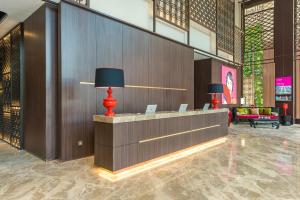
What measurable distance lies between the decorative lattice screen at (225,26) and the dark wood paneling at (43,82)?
25.3 feet

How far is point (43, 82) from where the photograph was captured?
4113 millimetres

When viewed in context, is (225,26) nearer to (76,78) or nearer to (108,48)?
(108,48)

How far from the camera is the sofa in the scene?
9.25 meters

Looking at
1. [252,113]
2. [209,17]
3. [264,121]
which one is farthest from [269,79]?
[209,17]

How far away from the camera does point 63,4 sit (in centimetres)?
404

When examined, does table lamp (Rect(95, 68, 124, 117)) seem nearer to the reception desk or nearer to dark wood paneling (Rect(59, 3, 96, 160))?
the reception desk

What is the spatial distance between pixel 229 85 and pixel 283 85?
2.53 m

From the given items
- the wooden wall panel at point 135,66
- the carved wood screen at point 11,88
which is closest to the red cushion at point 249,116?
the wooden wall panel at point 135,66

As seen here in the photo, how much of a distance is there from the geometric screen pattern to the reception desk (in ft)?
28.0

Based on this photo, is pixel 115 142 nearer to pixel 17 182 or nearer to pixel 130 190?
pixel 130 190

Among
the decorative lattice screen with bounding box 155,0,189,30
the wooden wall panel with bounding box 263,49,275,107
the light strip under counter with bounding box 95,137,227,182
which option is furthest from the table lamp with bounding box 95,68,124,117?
the wooden wall panel with bounding box 263,49,275,107

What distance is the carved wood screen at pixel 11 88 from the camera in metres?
5.11

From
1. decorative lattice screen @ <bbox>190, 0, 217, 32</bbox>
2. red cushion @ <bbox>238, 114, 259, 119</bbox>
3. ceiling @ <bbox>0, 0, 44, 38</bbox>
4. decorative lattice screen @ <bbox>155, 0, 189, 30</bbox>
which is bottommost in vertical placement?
red cushion @ <bbox>238, 114, 259, 119</bbox>

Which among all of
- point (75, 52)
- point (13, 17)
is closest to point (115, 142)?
point (75, 52)
